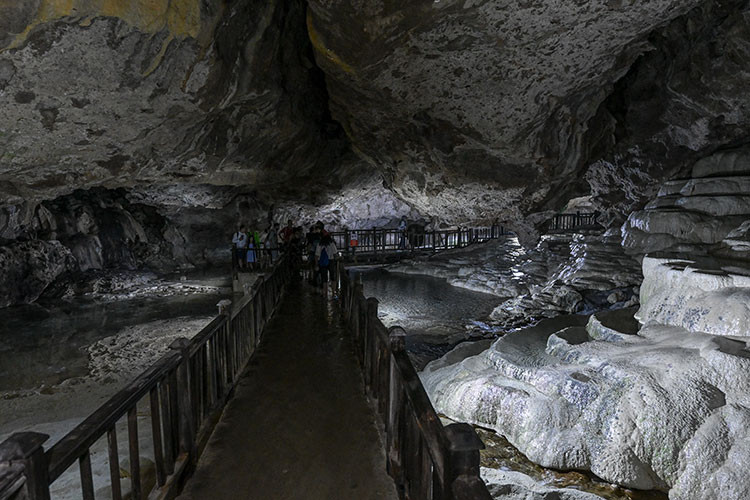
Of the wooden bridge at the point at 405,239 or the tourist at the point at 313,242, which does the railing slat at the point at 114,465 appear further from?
the wooden bridge at the point at 405,239

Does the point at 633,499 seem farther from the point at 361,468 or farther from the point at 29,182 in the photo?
the point at 29,182

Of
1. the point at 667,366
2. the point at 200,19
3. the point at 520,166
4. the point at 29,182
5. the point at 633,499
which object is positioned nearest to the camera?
the point at 633,499

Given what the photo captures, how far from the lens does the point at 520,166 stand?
32.5 feet

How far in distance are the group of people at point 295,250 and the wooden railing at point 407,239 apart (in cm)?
354

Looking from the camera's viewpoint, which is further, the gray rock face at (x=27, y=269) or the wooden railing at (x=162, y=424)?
the gray rock face at (x=27, y=269)

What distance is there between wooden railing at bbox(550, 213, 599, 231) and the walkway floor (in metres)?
22.1

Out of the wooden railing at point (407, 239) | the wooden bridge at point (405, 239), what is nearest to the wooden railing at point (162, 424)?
the wooden bridge at point (405, 239)

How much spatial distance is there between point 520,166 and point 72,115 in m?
8.83

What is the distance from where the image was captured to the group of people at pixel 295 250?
9.91 m

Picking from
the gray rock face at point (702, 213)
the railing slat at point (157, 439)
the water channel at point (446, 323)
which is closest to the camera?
the railing slat at point (157, 439)

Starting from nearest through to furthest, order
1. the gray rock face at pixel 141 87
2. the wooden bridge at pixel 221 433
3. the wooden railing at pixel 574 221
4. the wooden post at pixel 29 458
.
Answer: the wooden post at pixel 29 458, the wooden bridge at pixel 221 433, the gray rock face at pixel 141 87, the wooden railing at pixel 574 221

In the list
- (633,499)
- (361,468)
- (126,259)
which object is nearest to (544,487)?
(633,499)

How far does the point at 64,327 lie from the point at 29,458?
35.8 feet

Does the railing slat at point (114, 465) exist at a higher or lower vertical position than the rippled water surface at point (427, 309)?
higher
